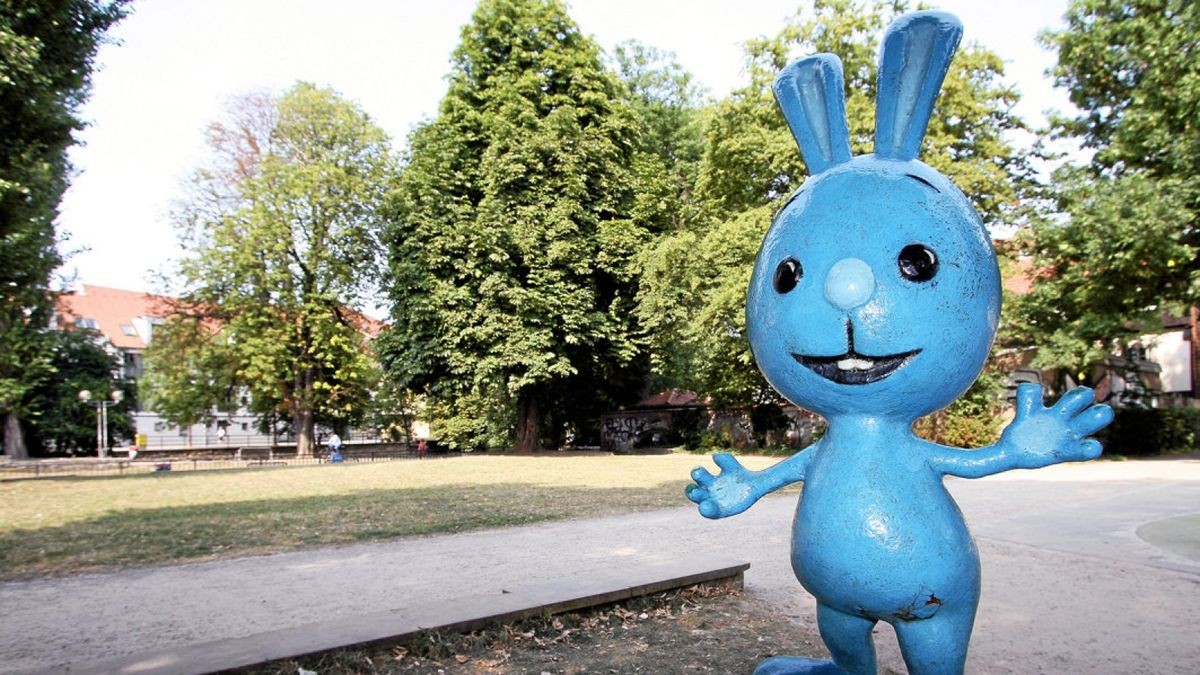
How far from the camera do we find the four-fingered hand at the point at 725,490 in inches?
130

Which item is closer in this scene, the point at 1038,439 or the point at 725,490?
the point at 1038,439

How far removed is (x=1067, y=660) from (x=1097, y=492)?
38.4 feet

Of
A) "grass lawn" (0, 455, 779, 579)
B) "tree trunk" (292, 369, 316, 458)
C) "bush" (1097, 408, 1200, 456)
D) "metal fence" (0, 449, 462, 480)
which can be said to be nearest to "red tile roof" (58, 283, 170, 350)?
"metal fence" (0, 449, 462, 480)

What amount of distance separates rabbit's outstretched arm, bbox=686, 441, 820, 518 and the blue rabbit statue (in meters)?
0.08

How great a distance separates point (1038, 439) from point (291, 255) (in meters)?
32.6

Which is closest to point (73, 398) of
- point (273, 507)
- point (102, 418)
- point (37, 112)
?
point (102, 418)

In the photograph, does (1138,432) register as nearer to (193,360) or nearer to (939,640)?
(939,640)

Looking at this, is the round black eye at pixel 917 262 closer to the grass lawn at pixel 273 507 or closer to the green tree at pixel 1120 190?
the grass lawn at pixel 273 507

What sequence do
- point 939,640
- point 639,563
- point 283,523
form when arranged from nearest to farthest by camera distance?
1. point 939,640
2. point 639,563
3. point 283,523

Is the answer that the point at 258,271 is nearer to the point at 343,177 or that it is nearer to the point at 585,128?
the point at 343,177

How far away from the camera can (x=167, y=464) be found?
91.8 feet

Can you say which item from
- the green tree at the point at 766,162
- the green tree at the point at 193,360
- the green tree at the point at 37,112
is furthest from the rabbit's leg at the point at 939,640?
the green tree at the point at 193,360

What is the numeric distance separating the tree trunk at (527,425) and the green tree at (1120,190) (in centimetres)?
1755

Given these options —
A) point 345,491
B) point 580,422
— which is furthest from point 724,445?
point 345,491
